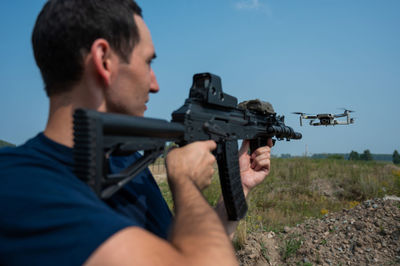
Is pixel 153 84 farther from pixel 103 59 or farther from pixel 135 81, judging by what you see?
pixel 103 59

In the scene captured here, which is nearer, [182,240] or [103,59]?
[182,240]

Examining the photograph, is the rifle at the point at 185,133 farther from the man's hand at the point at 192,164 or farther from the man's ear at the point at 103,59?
the man's ear at the point at 103,59

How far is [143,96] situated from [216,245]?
955 mm

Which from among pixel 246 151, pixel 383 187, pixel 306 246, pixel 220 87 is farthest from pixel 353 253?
pixel 383 187

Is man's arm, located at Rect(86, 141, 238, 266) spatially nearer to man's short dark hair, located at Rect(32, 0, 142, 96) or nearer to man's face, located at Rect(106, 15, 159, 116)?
man's face, located at Rect(106, 15, 159, 116)

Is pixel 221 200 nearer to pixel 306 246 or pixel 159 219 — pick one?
pixel 159 219

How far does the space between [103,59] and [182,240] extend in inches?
38.2

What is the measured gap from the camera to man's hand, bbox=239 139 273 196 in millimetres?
3330

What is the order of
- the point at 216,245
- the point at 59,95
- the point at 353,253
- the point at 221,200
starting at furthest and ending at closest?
the point at 353,253, the point at 221,200, the point at 59,95, the point at 216,245

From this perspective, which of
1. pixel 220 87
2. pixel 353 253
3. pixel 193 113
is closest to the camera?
pixel 193 113

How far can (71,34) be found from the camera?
1.50 metres

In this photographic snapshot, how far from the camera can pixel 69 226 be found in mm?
1029

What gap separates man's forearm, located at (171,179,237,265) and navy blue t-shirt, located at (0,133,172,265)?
220 mm

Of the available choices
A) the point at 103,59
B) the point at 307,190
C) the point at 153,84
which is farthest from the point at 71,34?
the point at 307,190
